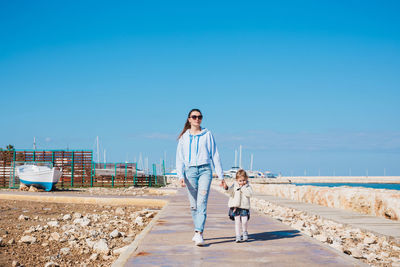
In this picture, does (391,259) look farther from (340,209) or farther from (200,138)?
(340,209)

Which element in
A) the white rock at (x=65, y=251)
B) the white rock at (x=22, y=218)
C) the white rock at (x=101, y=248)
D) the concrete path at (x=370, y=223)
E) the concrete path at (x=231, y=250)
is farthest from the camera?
the white rock at (x=22, y=218)

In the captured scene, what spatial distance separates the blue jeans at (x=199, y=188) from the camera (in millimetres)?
5758

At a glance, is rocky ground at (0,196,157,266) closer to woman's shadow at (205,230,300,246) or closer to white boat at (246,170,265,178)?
woman's shadow at (205,230,300,246)

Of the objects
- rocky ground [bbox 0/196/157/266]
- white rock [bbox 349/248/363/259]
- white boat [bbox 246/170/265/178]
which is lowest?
white boat [bbox 246/170/265/178]

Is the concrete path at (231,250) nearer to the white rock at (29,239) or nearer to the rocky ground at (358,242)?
the rocky ground at (358,242)

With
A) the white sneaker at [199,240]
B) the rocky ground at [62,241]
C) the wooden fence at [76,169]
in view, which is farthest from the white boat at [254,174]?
the white sneaker at [199,240]

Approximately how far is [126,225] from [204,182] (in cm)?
521

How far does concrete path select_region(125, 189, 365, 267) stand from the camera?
465cm

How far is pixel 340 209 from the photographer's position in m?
12.6

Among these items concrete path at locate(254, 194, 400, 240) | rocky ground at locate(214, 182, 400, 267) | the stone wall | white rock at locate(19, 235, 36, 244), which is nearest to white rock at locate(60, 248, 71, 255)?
white rock at locate(19, 235, 36, 244)

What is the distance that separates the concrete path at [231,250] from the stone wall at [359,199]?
3.90 metres

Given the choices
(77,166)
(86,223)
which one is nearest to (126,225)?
(86,223)

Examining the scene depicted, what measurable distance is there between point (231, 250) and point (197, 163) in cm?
128

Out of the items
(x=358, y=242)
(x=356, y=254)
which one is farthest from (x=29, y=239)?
(x=358, y=242)
